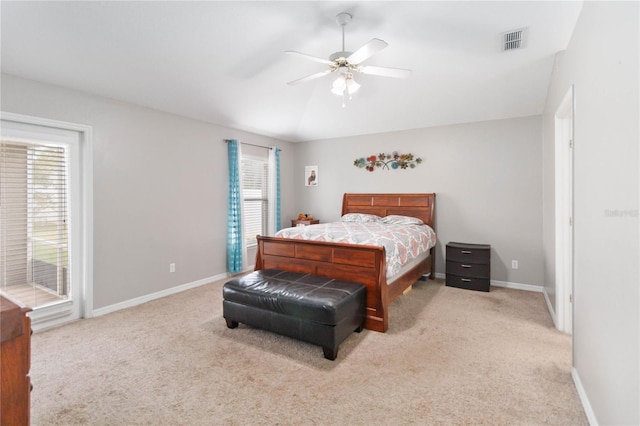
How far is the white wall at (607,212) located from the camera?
1.22m

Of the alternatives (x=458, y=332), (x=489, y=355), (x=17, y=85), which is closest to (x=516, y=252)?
(x=458, y=332)

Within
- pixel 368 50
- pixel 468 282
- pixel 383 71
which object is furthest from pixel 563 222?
pixel 368 50

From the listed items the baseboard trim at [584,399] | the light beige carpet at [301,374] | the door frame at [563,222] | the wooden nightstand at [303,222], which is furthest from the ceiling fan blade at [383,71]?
the wooden nightstand at [303,222]

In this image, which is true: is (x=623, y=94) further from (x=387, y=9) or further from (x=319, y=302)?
(x=319, y=302)

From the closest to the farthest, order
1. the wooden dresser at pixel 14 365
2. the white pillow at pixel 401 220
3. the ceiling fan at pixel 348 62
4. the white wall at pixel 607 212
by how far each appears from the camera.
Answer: the wooden dresser at pixel 14 365 → the white wall at pixel 607 212 → the ceiling fan at pixel 348 62 → the white pillow at pixel 401 220

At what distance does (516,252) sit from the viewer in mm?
4320

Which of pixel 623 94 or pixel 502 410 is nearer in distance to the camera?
pixel 623 94

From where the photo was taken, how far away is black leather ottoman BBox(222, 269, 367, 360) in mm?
2434

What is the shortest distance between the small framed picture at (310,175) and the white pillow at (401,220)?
1.76m

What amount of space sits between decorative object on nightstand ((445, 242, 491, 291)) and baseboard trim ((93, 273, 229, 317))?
3435 mm

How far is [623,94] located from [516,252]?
352 cm

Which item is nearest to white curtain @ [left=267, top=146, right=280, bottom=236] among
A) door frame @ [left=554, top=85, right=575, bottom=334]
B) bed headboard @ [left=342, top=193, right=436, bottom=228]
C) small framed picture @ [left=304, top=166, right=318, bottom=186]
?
small framed picture @ [left=304, top=166, right=318, bottom=186]

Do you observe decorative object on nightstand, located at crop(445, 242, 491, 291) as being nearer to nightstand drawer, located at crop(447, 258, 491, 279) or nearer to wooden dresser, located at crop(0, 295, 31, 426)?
nightstand drawer, located at crop(447, 258, 491, 279)

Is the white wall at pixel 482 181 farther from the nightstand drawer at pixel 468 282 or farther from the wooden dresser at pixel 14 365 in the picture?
the wooden dresser at pixel 14 365
